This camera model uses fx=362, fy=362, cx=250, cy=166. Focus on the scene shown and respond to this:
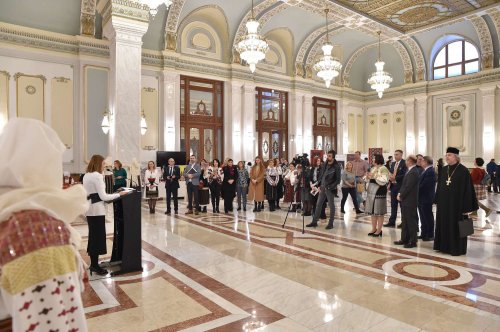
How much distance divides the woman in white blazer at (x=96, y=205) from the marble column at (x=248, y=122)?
11163mm

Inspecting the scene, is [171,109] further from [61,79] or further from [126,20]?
[126,20]

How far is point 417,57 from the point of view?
18297mm

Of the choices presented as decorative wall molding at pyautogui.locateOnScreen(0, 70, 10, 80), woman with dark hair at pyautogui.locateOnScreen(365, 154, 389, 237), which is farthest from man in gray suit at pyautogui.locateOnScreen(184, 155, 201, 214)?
decorative wall molding at pyautogui.locateOnScreen(0, 70, 10, 80)

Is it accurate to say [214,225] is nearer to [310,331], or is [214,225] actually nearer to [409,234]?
[409,234]

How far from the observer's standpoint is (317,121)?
1858cm

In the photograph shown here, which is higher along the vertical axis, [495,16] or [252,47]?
[495,16]

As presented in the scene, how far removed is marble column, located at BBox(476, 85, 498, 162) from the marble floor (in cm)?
1170

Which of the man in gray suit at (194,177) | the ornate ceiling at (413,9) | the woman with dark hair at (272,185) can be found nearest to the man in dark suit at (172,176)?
the man in gray suit at (194,177)

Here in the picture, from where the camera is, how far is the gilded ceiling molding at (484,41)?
603 inches

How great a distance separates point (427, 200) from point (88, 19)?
447 inches

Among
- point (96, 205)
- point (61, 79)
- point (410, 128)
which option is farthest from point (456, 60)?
point (96, 205)

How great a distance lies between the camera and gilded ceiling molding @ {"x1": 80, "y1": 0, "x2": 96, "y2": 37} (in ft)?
38.2

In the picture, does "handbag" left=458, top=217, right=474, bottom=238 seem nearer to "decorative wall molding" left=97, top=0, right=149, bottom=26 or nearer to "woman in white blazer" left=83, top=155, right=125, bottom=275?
"woman in white blazer" left=83, top=155, right=125, bottom=275

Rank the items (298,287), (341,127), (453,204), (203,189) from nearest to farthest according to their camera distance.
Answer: (298,287) → (453,204) → (203,189) → (341,127)
